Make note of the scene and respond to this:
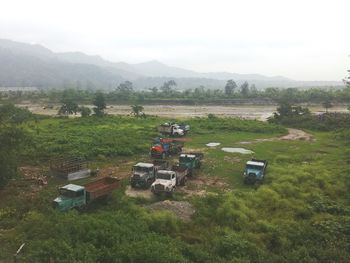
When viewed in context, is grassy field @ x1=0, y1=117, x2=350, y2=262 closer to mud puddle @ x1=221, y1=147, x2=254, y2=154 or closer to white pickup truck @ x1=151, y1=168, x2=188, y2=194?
white pickup truck @ x1=151, y1=168, x2=188, y2=194

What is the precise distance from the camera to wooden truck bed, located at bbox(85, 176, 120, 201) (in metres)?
21.2

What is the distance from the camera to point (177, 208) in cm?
2116

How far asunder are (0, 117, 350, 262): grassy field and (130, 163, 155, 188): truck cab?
1.33 metres

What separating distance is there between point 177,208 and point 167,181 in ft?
11.0

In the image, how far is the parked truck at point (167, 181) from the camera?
23.7 metres

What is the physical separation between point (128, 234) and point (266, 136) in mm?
37304

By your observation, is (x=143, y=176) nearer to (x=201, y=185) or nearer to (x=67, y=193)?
(x=201, y=185)

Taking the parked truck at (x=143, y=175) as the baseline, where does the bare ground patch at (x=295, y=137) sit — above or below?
below

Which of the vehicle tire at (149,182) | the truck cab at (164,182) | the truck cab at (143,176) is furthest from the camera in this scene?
the vehicle tire at (149,182)

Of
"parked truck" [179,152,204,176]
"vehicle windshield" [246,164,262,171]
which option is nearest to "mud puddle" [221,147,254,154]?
"parked truck" [179,152,204,176]

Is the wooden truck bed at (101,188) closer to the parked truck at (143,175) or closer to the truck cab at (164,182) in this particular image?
the parked truck at (143,175)

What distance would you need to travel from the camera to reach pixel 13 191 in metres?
24.5

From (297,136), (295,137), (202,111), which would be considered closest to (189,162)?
(295,137)

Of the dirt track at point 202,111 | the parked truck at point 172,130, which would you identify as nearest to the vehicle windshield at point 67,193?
the parked truck at point 172,130
